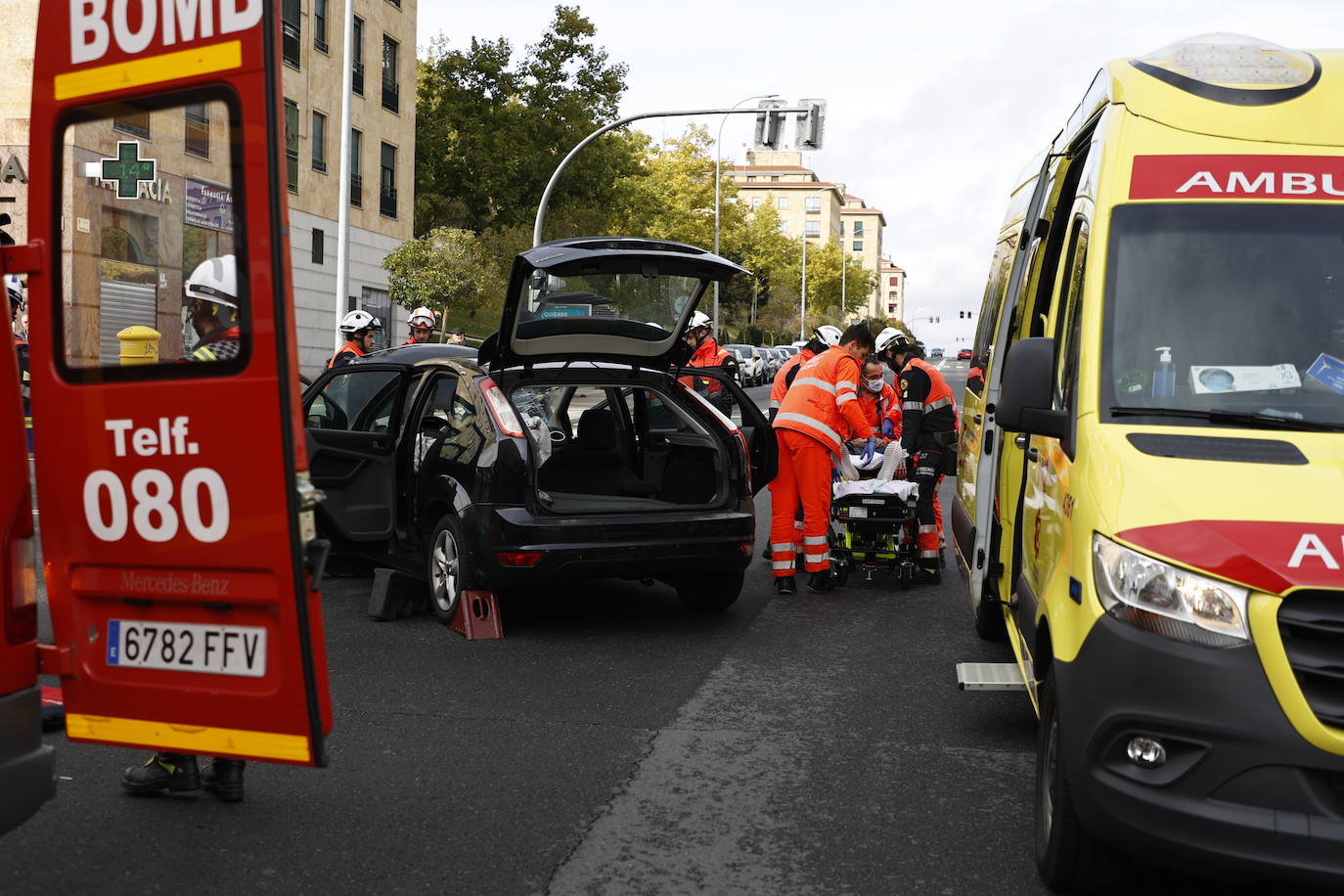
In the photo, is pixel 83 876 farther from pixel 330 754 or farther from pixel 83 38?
pixel 83 38

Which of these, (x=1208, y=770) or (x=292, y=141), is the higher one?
(x=292, y=141)

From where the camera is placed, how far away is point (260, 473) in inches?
140

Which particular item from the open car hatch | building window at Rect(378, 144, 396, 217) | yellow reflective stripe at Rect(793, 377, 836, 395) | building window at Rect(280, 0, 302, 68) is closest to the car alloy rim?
the open car hatch

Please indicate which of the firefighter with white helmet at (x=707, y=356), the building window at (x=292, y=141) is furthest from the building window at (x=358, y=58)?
the firefighter with white helmet at (x=707, y=356)

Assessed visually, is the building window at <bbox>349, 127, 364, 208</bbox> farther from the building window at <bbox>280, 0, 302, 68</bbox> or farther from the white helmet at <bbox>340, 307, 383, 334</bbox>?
the white helmet at <bbox>340, 307, 383, 334</bbox>

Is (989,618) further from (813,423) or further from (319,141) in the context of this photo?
(319,141)

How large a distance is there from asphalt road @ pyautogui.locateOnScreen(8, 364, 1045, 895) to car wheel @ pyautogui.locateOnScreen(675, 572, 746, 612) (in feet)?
2.25

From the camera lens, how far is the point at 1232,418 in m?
4.27

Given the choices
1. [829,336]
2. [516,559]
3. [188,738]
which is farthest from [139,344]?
[829,336]

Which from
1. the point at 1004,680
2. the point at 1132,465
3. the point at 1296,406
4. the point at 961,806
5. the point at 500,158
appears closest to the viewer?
the point at 1132,465

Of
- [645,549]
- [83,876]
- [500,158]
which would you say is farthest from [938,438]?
[500,158]

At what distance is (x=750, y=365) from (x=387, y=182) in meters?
13.9

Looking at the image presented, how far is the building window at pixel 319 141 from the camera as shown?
32.8 meters

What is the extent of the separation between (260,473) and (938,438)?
722 cm
